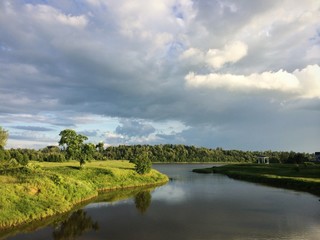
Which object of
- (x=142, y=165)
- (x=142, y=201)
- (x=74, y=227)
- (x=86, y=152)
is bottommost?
(x=74, y=227)

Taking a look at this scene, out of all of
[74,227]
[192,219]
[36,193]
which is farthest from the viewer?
[36,193]

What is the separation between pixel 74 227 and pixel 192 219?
17775mm

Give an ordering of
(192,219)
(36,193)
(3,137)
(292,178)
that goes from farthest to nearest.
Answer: (3,137), (292,178), (36,193), (192,219)

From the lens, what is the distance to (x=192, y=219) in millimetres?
51156

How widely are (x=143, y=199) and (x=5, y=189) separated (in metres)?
29.8

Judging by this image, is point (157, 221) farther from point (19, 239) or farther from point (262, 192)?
point (262, 192)

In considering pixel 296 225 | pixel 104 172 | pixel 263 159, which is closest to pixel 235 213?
pixel 296 225

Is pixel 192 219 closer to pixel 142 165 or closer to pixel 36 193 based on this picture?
pixel 36 193

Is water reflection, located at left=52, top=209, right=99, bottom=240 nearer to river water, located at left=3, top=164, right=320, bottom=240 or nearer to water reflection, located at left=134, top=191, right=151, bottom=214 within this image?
river water, located at left=3, top=164, right=320, bottom=240

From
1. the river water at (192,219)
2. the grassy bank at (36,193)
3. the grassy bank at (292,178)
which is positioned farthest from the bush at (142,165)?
the grassy bank at (292,178)

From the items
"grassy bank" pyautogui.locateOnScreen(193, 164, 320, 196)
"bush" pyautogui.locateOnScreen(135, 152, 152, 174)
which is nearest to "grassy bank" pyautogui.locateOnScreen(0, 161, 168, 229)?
"bush" pyautogui.locateOnScreen(135, 152, 152, 174)

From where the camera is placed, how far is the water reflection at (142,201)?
201 feet

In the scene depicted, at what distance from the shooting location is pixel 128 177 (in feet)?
324

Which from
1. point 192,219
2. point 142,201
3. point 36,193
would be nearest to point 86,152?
point 142,201
